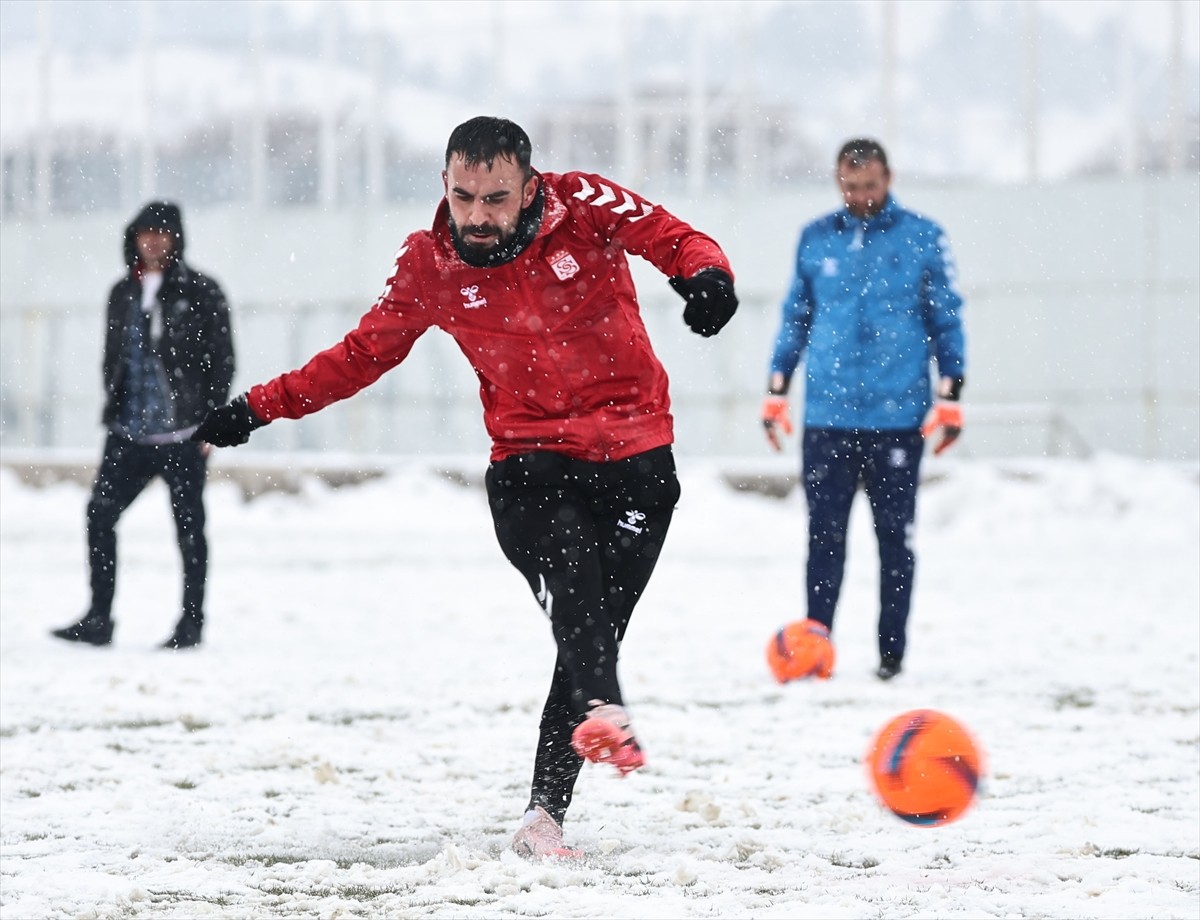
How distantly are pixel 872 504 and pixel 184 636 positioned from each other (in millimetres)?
3352

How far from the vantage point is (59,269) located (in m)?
20.4

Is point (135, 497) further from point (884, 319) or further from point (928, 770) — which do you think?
point (928, 770)

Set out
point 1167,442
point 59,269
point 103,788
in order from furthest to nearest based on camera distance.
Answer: point 59,269 → point 1167,442 → point 103,788

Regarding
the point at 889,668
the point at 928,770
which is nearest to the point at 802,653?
the point at 889,668

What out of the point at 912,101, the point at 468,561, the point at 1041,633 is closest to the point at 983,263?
the point at 912,101

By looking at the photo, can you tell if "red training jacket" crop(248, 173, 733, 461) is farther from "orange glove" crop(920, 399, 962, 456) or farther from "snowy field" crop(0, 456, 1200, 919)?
"orange glove" crop(920, 399, 962, 456)

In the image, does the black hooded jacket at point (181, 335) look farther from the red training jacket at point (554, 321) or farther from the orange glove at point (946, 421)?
the red training jacket at point (554, 321)

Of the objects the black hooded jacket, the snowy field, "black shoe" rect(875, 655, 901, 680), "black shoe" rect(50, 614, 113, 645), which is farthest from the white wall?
"black shoe" rect(50, 614, 113, 645)

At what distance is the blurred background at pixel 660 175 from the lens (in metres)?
16.7

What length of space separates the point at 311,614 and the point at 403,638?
3.85 feet

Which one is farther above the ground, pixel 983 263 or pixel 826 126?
pixel 826 126

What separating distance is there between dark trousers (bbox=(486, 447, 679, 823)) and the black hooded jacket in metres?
4.02

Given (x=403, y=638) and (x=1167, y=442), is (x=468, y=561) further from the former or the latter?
(x=1167, y=442)

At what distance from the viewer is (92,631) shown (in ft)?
25.7
